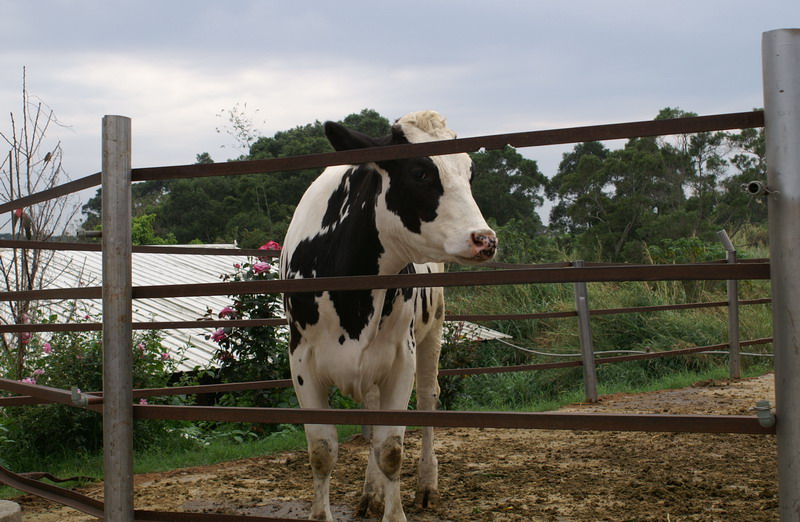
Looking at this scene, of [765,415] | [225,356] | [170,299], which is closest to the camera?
[765,415]

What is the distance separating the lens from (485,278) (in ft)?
6.77

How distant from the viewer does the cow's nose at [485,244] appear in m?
2.64

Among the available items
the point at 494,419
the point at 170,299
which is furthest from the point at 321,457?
the point at 170,299

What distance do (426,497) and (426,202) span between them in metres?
1.73

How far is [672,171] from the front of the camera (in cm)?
1919

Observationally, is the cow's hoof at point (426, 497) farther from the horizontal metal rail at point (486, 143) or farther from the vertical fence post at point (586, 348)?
the vertical fence post at point (586, 348)

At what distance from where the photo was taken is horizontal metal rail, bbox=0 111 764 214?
178 cm

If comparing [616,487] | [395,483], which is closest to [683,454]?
[616,487]

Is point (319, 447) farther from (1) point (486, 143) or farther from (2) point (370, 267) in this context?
(1) point (486, 143)

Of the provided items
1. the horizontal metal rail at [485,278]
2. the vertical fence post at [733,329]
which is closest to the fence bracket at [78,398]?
the horizontal metal rail at [485,278]

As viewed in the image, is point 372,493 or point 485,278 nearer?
point 485,278

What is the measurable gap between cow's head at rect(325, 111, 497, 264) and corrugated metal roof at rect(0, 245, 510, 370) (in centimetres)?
379

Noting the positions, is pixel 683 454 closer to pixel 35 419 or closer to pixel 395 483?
pixel 395 483

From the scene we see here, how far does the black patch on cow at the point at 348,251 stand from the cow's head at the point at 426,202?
0.10m
